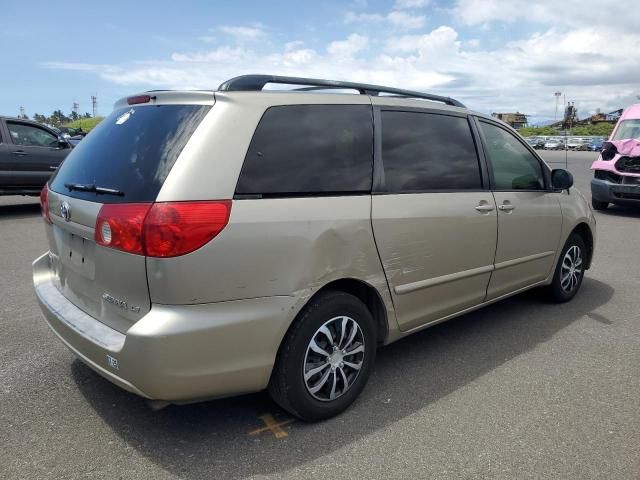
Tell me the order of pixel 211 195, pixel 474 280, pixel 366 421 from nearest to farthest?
1. pixel 211 195
2. pixel 366 421
3. pixel 474 280

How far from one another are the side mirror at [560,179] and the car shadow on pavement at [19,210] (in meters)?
9.33

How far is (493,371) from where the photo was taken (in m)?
3.65

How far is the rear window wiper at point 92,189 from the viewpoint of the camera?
2625 mm

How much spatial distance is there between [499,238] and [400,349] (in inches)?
43.5

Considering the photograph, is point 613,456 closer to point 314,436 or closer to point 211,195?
point 314,436

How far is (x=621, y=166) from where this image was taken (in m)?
10.8

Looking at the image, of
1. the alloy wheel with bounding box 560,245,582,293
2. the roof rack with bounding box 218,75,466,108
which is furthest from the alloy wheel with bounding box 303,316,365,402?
the alloy wheel with bounding box 560,245,582,293

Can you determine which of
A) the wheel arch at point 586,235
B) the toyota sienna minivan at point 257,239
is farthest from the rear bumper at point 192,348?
the wheel arch at point 586,235

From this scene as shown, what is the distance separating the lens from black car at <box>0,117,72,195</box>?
988 centimetres

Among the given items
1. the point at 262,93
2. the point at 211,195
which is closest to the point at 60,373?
the point at 211,195

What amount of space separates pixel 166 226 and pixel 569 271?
4085 mm

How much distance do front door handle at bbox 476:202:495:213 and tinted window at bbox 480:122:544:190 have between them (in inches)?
9.3

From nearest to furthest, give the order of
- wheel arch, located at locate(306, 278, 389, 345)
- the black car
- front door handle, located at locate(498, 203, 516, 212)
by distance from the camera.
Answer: wheel arch, located at locate(306, 278, 389, 345) → front door handle, located at locate(498, 203, 516, 212) → the black car

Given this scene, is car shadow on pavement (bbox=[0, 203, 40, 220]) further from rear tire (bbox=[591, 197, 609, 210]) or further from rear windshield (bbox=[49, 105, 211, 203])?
rear tire (bbox=[591, 197, 609, 210])
